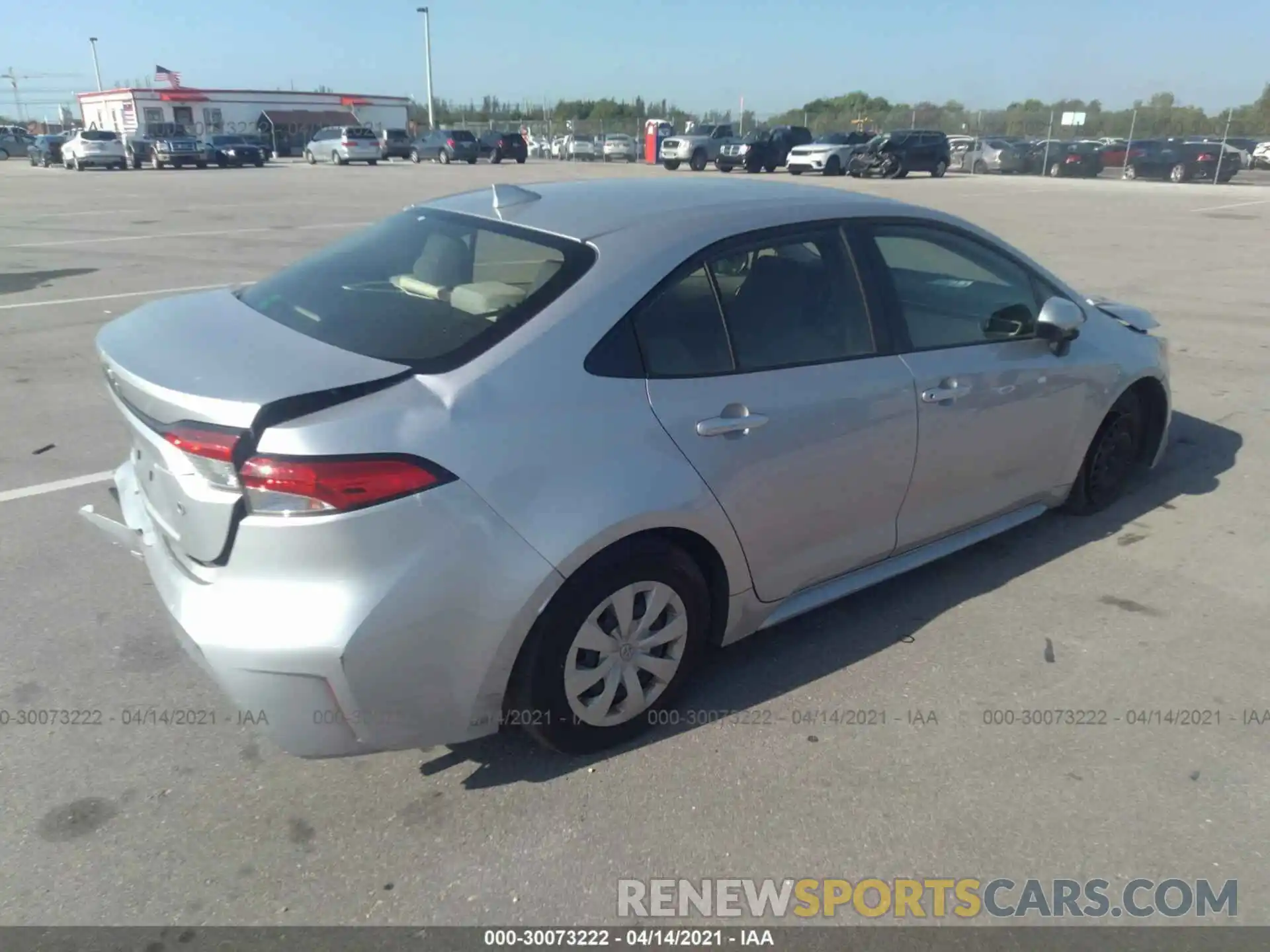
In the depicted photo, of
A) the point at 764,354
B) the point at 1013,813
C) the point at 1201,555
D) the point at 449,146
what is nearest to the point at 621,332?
the point at 764,354

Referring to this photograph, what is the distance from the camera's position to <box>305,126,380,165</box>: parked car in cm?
4597

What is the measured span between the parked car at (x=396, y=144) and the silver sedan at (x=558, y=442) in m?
50.9

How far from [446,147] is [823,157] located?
23033 mm

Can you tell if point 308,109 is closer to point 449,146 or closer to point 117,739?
point 449,146

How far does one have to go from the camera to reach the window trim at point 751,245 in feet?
9.66

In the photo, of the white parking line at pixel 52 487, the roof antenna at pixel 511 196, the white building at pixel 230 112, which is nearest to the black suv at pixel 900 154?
the white parking line at pixel 52 487

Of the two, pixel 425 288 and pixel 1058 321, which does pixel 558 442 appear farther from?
pixel 1058 321

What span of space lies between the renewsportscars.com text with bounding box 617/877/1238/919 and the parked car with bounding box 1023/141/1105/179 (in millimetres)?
40211

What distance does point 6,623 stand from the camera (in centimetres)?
367

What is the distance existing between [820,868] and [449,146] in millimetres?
50302

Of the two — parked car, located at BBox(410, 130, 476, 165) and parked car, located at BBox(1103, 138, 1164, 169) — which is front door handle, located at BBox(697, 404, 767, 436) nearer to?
parked car, located at BBox(1103, 138, 1164, 169)

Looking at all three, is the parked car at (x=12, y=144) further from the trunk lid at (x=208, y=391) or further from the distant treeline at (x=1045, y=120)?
the trunk lid at (x=208, y=391)

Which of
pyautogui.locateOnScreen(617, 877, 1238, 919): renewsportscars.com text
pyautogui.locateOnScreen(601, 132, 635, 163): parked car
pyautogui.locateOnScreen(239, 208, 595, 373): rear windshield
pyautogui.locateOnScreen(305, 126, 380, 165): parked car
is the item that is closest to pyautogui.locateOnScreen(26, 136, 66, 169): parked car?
pyautogui.locateOnScreen(305, 126, 380, 165): parked car

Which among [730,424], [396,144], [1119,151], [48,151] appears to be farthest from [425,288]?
[396,144]
